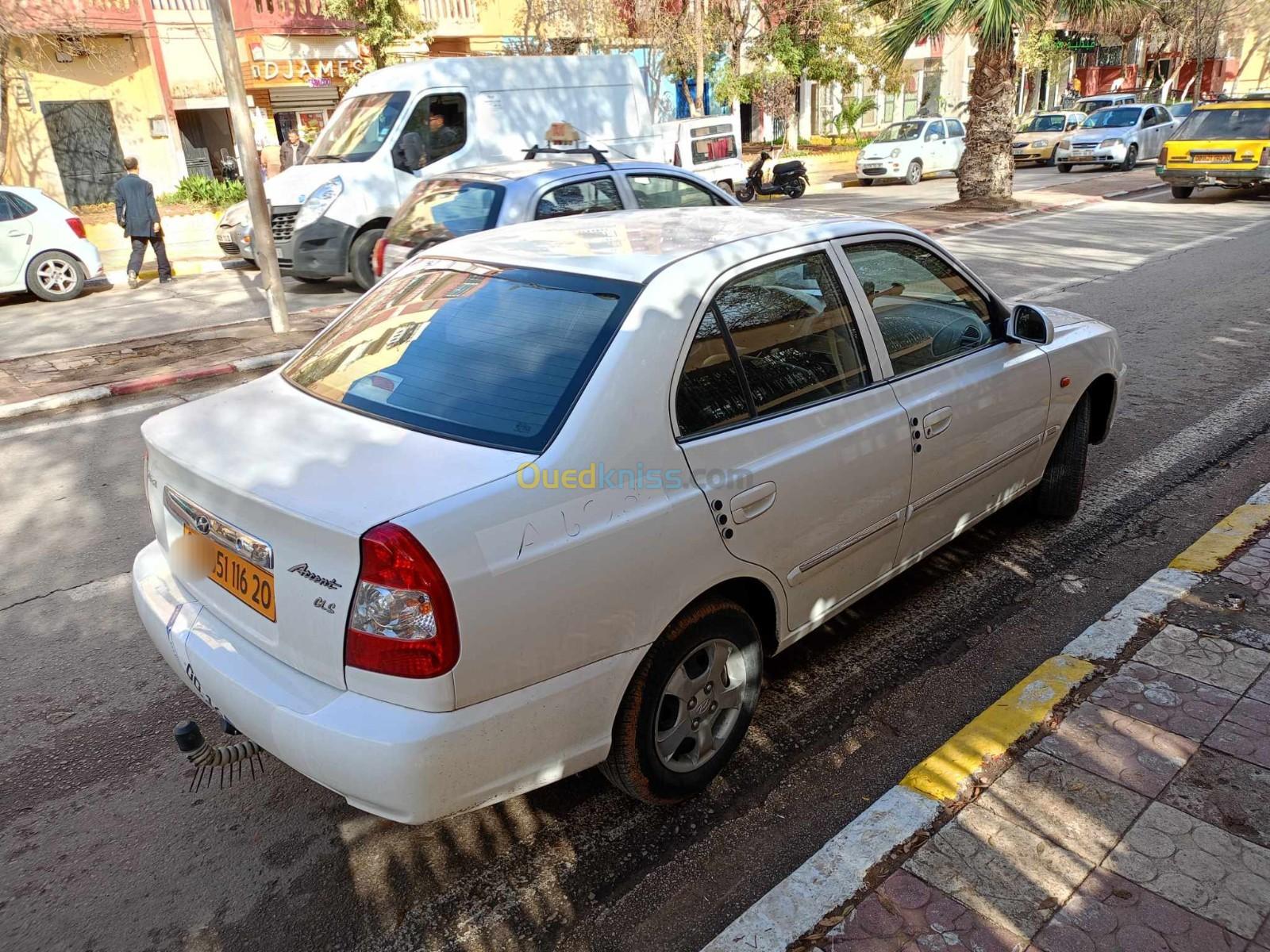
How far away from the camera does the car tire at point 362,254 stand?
12.2m

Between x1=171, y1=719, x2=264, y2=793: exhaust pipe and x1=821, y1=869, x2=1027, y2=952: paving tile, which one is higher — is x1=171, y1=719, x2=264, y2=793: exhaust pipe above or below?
above

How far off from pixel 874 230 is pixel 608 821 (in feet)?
7.71

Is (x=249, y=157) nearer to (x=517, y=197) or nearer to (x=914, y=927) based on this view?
(x=517, y=197)

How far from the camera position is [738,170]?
20.9 meters

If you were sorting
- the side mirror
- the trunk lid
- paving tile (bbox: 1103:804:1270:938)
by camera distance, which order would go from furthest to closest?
the side mirror
paving tile (bbox: 1103:804:1270:938)
the trunk lid

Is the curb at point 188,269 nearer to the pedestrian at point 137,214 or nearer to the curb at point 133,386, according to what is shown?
the pedestrian at point 137,214

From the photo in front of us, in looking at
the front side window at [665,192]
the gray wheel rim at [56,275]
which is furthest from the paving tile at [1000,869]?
the gray wheel rim at [56,275]

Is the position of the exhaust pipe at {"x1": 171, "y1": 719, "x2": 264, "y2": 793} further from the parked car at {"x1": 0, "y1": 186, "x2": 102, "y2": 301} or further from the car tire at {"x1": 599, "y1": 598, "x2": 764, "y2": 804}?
the parked car at {"x1": 0, "y1": 186, "x2": 102, "y2": 301}

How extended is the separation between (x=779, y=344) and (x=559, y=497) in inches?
43.4

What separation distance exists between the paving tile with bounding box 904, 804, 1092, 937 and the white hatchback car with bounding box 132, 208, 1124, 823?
0.73 metres

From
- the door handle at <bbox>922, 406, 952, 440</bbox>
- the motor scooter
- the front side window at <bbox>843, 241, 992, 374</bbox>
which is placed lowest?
the motor scooter

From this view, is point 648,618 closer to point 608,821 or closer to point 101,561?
point 608,821

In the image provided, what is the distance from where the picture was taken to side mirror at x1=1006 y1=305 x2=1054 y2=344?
402 centimetres

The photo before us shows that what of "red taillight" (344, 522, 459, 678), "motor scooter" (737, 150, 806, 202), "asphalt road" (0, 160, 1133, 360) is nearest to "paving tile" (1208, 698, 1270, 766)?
"red taillight" (344, 522, 459, 678)
